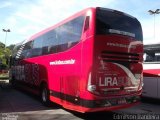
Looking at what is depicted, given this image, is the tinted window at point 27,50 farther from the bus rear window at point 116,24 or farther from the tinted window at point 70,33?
the bus rear window at point 116,24

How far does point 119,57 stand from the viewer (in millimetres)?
9281

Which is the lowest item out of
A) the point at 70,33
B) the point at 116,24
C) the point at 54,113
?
the point at 54,113

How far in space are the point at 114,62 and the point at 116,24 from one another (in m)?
1.31

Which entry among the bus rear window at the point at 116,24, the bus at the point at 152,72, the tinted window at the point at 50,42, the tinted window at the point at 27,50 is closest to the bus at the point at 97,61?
the bus rear window at the point at 116,24

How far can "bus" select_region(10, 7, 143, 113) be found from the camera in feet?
28.2

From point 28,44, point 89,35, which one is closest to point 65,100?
point 89,35

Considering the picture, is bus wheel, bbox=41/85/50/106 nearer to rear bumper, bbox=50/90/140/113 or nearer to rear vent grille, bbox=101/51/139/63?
rear bumper, bbox=50/90/140/113

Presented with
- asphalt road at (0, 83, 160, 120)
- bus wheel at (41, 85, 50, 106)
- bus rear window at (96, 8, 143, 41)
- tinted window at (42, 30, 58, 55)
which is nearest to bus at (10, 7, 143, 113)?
bus rear window at (96, 8, 143, 41)

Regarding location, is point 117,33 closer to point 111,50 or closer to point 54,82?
point 111,50

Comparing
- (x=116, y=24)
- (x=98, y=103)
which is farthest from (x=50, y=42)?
(x=98, y=103)

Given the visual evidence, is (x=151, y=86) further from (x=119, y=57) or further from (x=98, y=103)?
(x=98, y=103)

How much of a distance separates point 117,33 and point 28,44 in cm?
899

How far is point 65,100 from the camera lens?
10.1 metres

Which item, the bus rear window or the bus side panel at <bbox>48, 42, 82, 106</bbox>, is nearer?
the bus rear window
